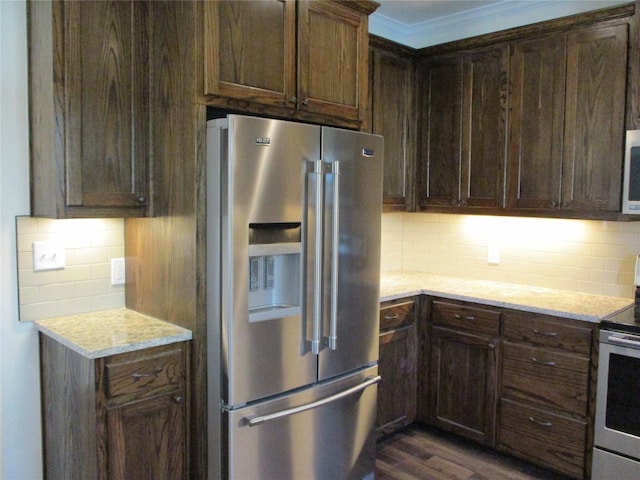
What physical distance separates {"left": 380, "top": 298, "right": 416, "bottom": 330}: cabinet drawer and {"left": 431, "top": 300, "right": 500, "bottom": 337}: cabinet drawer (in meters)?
0.14

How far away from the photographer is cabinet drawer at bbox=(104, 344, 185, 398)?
77.1 inches

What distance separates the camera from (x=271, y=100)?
229cm

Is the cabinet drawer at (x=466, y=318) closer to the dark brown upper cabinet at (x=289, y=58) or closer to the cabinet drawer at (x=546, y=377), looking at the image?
the cabinet drawer at (x=546, y=377)

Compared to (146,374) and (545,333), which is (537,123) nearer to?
(545,333)

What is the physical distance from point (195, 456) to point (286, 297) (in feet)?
2.46

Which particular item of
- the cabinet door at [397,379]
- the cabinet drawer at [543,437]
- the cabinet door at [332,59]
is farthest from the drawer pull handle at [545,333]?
the cabinet door at [332,59]

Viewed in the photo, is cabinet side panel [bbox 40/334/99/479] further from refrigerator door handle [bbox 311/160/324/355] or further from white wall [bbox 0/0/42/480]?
refrigerator door handle [bbox 311/160/324/355]

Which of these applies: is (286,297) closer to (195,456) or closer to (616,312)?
(195,456)

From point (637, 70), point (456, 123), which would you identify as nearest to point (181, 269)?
point (456, 123)

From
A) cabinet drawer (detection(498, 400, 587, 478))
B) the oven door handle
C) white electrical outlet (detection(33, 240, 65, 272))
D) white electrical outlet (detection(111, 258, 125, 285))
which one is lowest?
cabinet drawer (detection(498, 400, 587, 478))

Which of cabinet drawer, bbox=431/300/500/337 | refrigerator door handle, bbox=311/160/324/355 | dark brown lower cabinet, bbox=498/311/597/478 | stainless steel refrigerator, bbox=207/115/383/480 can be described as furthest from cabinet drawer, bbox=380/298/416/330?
refrigerator door handle, bbox=311/160/324/355

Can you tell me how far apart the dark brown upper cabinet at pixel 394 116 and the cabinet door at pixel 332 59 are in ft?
1.83

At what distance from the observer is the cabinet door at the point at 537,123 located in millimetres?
2914

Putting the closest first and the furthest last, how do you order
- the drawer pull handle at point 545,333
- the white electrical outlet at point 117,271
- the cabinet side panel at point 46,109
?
the cabinet side panel at point 46,109, the white electrical outlet at point 117,271, the drawer pull handle at point 545,333
